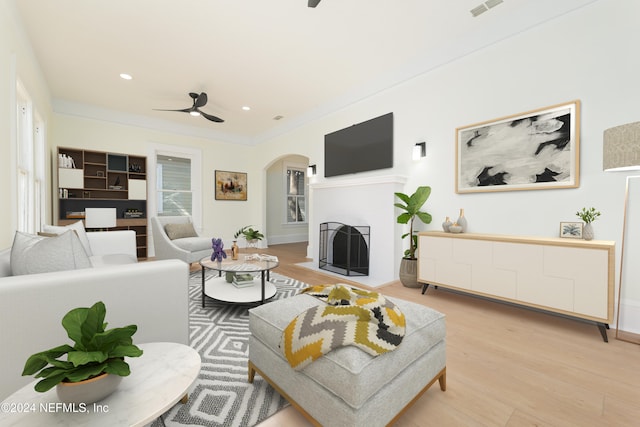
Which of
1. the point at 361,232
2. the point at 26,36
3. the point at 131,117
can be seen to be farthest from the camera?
the point at 131,117

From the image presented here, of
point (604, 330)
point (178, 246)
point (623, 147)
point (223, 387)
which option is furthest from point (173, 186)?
point (604, 330)

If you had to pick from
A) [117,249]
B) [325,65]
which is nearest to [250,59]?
[325,65]

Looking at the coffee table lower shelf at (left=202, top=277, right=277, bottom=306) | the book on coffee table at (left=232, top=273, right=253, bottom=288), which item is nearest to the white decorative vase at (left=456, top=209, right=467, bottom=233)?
the coffee table lower shelf at (left=202, top=277, right=277, bottom=306)

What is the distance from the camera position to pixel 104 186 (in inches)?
201

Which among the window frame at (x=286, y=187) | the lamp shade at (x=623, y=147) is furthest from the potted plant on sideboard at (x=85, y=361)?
the window frame at (x=286, y=187)

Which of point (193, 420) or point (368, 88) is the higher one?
point (368, 88)

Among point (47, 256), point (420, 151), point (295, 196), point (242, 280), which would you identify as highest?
point (420, 151)

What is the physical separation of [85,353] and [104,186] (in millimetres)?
5607

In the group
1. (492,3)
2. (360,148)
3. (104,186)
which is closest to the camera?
(492,3)

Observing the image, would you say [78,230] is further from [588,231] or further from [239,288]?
[588,231]

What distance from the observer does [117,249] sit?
11.2ft

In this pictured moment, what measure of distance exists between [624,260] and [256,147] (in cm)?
659

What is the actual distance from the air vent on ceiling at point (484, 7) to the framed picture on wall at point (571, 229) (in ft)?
7.10

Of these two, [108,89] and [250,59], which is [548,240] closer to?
[250,59]
